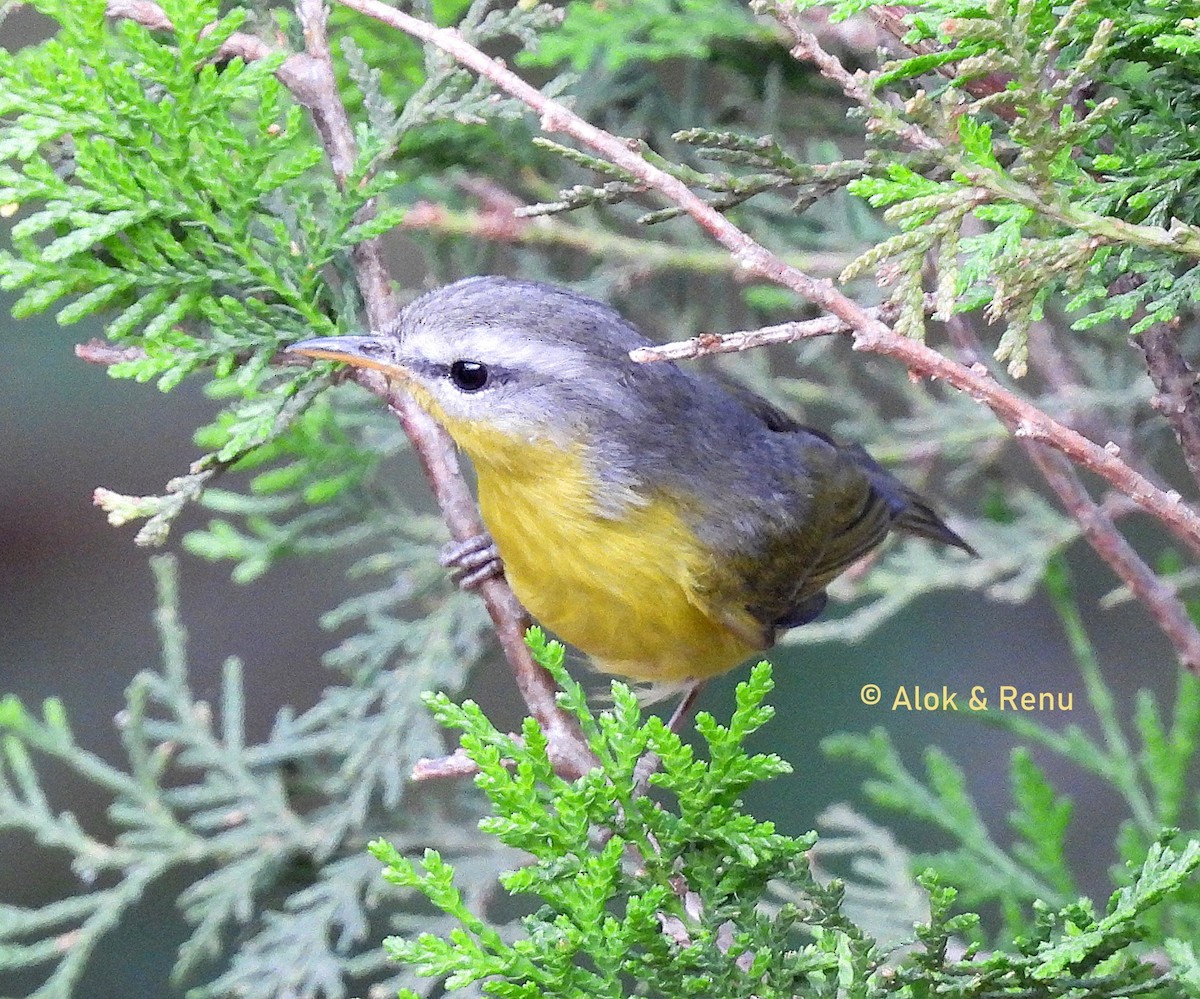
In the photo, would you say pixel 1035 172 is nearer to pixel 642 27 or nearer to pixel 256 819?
pixel 642 27

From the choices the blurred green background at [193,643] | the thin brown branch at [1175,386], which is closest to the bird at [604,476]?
the thin brown branch at [1175,386]

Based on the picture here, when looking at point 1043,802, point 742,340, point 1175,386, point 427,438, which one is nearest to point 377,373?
point 427,438

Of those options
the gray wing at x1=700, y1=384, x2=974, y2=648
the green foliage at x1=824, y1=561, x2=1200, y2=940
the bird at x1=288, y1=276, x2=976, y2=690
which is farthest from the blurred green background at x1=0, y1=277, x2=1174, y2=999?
the bird at x1=288, y1=276, x2=976, y2=690

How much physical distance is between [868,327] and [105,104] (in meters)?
1.18

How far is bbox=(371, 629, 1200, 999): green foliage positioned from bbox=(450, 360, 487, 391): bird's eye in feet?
2.63

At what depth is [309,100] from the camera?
2092 mm

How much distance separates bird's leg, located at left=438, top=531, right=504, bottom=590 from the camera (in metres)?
2.32

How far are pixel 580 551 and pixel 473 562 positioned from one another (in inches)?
8.4

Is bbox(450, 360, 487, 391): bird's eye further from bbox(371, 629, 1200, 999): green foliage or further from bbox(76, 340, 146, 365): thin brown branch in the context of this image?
bbox(371, 629, 1200, 999): green foliage

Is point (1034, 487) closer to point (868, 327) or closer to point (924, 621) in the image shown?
point (924, 621)

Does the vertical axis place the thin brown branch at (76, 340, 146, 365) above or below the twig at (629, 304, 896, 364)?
above

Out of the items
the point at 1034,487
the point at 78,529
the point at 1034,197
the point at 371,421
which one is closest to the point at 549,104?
the point at 1034,197

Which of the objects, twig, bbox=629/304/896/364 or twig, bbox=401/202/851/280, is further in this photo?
twig, bbox=401/202/851/280

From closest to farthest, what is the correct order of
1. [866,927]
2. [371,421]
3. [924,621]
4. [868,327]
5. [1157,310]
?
[868,327], [1157,310], [866,927], [371,421], [924,621]
